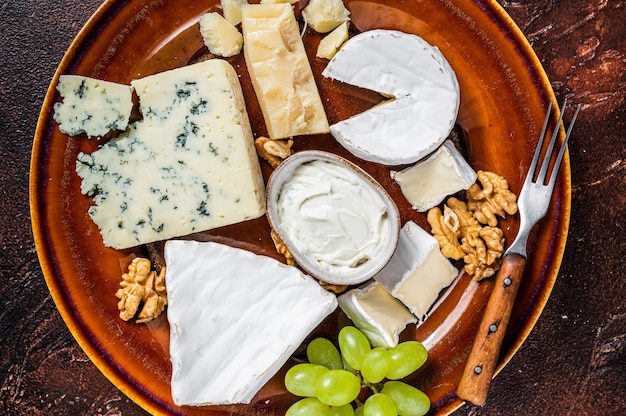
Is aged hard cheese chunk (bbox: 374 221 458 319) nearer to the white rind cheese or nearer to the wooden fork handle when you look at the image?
the wooden fork handle

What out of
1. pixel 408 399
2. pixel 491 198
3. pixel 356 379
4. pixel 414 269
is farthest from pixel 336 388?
pixel 491 198

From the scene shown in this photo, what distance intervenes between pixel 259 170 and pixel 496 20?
636mm

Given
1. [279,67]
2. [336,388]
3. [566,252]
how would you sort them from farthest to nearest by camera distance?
[566,252] < [279,67] < [336,388]

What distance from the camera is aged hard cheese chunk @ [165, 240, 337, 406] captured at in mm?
1173

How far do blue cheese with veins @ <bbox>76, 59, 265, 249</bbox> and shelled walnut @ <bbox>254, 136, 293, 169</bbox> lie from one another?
5 centimetres

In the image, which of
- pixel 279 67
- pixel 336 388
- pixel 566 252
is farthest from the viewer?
pixel 566 252

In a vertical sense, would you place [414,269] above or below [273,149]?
below

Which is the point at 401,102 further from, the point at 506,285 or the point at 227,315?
the point at 227,315

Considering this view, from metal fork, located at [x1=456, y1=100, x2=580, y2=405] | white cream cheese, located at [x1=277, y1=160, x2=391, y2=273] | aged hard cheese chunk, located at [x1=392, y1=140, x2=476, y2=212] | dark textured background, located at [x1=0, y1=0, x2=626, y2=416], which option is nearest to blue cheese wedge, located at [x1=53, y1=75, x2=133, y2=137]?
dark textured background, located at [x1=0, y1=0, x2=626, y2=416]

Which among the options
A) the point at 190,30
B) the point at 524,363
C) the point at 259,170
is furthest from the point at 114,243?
the point at 524,363

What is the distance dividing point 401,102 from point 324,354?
0.59 m

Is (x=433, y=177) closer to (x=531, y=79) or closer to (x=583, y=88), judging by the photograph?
(x=531, y=79)

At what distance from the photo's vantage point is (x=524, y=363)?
144 cm

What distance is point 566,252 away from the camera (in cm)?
142
